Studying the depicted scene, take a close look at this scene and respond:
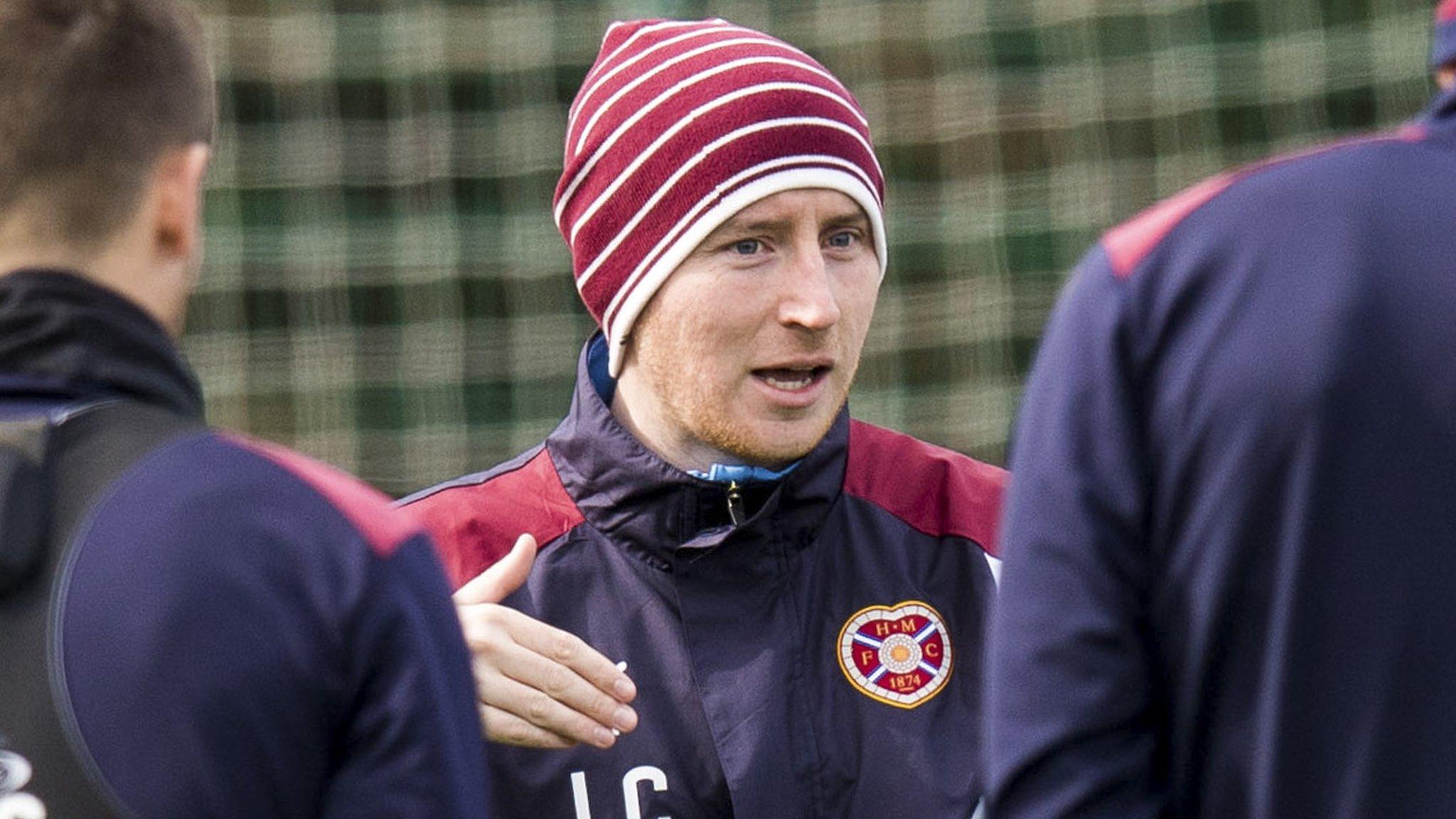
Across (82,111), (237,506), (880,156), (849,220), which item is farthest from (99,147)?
(880,156)

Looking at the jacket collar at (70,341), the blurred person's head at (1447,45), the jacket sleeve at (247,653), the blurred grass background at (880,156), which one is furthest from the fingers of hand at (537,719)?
the blurred grass background at (880,156)

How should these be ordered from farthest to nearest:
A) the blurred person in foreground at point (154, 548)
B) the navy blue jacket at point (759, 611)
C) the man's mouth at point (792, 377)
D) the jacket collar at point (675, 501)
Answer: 1. the man's mouth at point (792, 377)
2. the jacket collar at point (675, 501)
3. the navy blue jacket at point (759, 611)
4. the blurred person in foreground at point (154, 548)

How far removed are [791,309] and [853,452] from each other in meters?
0.21

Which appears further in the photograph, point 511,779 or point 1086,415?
point 511,779

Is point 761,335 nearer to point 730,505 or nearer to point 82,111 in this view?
point 730,505

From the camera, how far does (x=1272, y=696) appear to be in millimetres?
1693

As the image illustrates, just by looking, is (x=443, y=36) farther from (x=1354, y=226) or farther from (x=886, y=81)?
(x=1354, y=226)

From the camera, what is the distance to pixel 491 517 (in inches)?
110

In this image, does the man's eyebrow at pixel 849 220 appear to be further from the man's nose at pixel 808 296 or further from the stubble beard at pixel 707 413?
the stubble beard at pixel 707 413

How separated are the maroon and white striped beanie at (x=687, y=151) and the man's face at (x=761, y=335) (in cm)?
3

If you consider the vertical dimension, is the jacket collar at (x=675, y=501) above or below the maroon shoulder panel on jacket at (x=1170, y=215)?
below

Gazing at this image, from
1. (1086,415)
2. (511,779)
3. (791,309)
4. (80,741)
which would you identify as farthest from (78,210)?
(791,309)

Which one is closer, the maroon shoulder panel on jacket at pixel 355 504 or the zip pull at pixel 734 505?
the maroon shoulder panel on jacket at pixel 355 504

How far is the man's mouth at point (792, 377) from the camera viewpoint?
9.27ft
